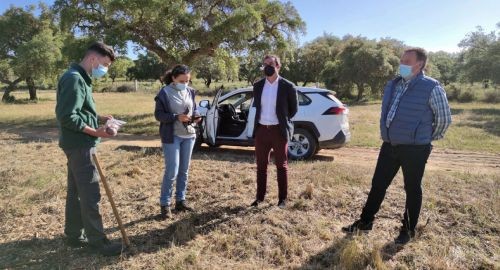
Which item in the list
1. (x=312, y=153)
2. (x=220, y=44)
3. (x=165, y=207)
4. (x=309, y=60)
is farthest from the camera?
(x=309, y=60)

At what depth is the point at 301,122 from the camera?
8.54 m

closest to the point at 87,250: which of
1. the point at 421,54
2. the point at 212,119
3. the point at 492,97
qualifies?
the point at 421,54

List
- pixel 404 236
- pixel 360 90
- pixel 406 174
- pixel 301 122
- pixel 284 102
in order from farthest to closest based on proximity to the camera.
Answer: pixel 360 90 → pixel 301 122 → pixel 284 102 → pixel 404 236 → pixel 406 174

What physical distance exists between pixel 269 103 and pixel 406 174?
179cm

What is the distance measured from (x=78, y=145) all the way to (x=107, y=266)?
3.85 feet

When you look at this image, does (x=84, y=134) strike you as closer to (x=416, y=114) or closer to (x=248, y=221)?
(x=248, y=221)

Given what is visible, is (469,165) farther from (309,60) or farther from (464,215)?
(309,60)

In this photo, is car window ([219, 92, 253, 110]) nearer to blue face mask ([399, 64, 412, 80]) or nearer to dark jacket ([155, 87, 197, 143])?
dark jacket ([155, 87, 197, 143])

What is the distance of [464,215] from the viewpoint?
17.2ft

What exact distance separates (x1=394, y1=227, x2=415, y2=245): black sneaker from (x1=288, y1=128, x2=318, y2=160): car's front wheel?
13.5 feet

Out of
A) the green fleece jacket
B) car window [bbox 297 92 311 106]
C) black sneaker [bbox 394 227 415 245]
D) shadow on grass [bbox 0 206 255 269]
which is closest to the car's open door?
car window [bbox 297 92 311 106]

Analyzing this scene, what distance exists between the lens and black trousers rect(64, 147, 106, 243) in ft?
13.1

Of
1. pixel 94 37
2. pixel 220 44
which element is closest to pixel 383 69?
pixel 220 44

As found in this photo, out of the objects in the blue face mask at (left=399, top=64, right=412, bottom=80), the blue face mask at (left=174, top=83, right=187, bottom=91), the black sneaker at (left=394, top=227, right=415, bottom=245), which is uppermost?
the blue face mask at (left=399, top=64, right=412, bottom=80)
